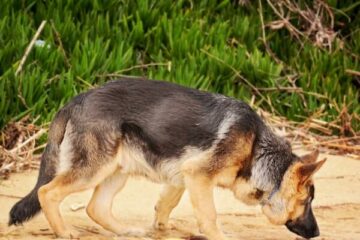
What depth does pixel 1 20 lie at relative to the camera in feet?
37.6

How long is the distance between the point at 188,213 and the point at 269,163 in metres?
1.42

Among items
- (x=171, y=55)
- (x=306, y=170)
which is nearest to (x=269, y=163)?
(x=306, y=170)

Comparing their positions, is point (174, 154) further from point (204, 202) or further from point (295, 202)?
point (295, 202)

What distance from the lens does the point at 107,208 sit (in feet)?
24.9

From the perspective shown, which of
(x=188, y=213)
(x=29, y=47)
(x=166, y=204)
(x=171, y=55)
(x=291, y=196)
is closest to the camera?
(x=291, y=196)

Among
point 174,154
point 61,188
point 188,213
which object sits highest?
point 174,154

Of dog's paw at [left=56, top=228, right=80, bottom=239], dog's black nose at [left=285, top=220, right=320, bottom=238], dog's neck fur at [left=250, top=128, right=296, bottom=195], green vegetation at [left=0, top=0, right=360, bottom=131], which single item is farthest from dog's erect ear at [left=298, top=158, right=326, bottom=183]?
green vegetation at [left=0, top=0, right=360, bottom=131]

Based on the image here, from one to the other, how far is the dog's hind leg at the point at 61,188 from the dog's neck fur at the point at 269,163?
945 millimetres

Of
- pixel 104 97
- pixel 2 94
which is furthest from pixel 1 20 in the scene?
pixel 104 97

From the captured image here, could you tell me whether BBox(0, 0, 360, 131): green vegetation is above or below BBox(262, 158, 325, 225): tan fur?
below

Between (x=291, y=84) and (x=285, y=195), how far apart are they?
16.2 ft

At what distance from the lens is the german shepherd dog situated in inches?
281

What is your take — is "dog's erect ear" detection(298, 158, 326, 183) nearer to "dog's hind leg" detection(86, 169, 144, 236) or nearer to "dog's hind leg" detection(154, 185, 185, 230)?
"dog's hind leg" detection(154, 185, 185, 230)

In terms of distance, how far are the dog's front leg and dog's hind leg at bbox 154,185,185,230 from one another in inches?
20.7
